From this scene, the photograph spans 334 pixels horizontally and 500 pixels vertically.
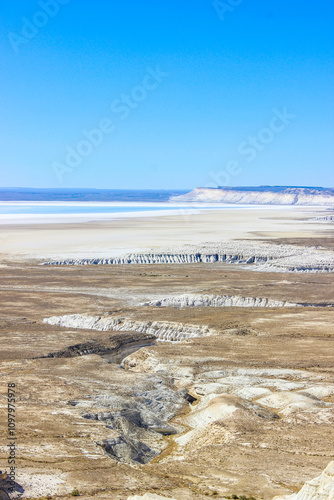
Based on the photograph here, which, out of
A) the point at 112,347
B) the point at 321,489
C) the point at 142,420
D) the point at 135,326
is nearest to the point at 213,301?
the point at 135,326

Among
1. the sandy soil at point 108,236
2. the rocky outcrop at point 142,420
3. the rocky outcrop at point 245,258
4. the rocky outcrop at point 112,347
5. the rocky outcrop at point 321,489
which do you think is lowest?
the rocky outcrop at point 142,420

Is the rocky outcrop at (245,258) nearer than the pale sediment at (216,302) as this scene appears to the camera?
No

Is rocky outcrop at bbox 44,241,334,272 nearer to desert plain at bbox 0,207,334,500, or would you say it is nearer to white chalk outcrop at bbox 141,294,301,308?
desert plain at bbox 0,207,334,500

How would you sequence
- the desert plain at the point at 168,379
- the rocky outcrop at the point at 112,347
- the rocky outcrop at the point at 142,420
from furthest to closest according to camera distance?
the rocky outcrop at the point at 112,347
the rocky outcrop at the point at 142,420
the desert plain at the point at 168,379

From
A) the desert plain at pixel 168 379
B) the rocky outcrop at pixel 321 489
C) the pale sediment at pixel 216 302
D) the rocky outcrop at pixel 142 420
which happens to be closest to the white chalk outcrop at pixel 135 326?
the desert plain at pixel 168 379

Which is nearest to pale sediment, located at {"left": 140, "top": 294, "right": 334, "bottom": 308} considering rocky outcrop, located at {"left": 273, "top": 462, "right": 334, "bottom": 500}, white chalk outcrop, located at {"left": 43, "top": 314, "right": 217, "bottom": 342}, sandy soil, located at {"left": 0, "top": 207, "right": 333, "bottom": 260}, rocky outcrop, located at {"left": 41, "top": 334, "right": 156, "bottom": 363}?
white chalk outcrop, located at {"left": 43, "top": 314, "right": 217, "bottom": 342}

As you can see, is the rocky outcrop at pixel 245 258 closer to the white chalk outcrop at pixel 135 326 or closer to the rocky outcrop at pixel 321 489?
the white chalk outcrop at pixel 135 326
